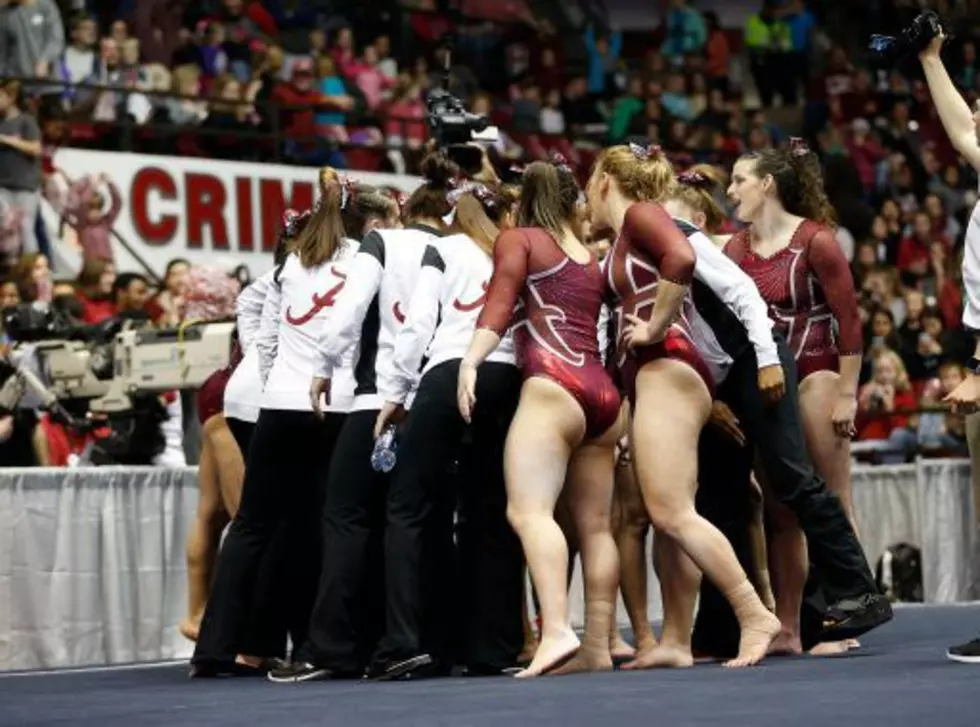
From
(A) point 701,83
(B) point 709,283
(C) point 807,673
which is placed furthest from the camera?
(A) point 701,83

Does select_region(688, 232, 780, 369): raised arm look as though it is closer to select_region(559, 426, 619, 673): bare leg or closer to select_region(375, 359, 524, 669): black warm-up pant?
select_region(559, 426, 619, 673): bare leg

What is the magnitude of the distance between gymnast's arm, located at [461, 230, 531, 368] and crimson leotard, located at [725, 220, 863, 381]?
4.10 feet

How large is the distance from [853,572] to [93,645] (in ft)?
11.3

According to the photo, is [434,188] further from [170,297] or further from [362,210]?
[170,297]

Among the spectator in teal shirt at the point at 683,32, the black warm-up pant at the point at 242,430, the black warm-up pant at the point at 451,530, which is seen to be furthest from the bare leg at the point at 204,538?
the spectator in teal shirt at the point at 683,32

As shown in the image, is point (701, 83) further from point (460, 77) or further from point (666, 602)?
point (666, 602)

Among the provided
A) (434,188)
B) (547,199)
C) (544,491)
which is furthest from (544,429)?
(434,188)

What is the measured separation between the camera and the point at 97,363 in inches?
450

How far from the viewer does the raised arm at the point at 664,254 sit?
792 centimetres

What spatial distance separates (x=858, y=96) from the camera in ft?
76.6

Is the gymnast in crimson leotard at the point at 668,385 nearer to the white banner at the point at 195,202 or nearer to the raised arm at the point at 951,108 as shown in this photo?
the raised arm at the point at 951,108

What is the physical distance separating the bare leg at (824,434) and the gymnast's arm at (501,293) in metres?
1.40

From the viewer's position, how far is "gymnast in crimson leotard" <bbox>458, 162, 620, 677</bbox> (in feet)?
25.8

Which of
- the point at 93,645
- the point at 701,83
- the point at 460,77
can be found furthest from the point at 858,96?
the point at 93,645
